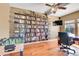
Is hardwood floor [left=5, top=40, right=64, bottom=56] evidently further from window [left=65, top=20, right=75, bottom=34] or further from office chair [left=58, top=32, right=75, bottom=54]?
window [left=65, top=20, right=75, bottom=34]

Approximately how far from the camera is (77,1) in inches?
78.0

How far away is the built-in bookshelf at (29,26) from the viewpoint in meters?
1.96

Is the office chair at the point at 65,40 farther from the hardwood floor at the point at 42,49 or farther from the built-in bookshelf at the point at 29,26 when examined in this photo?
the built-in bookshelf at the point at 29,26

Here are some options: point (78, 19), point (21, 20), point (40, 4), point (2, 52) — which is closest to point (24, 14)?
point (21, 20)

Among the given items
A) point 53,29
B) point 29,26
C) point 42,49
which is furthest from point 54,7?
point 42,49

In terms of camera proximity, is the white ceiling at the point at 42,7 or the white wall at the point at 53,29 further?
the white wall at the point at 53,29

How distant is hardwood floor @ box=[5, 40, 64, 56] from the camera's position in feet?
6.61

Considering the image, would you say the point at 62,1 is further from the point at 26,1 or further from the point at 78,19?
the point at 26,1

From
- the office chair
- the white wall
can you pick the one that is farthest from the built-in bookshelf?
the office chair

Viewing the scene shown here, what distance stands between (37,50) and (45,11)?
78 cm

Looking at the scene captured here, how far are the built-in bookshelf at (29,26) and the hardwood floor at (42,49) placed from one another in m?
0.12

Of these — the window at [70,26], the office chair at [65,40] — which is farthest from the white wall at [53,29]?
the window at [70,26]

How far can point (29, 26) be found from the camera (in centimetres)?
210

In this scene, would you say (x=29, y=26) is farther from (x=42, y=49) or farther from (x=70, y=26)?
(x=70, y=26)
